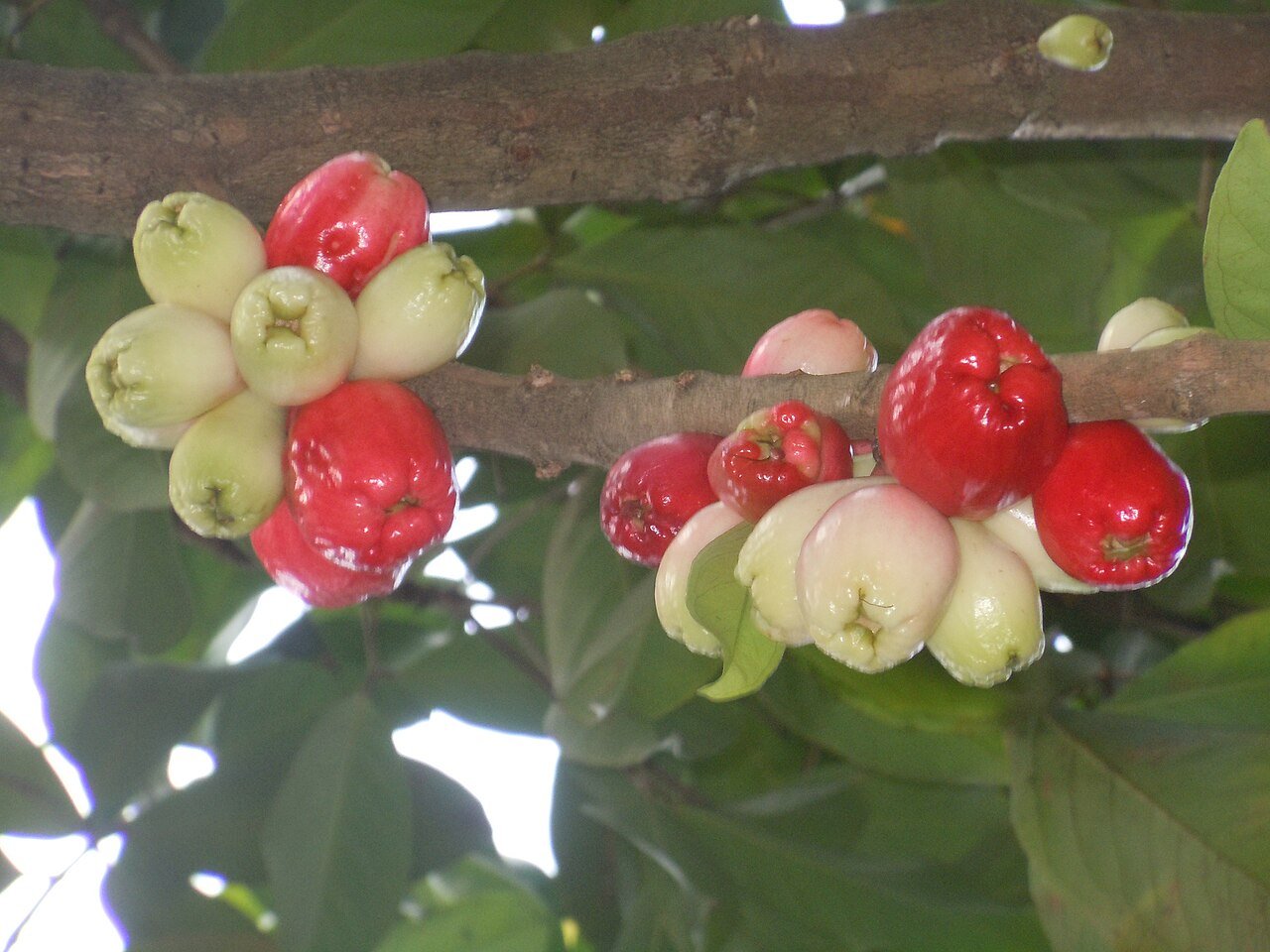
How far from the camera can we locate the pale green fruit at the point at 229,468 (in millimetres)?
827

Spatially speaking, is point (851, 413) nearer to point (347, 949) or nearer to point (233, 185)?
point (233, 185)

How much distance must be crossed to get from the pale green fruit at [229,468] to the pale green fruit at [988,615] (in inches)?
18.8

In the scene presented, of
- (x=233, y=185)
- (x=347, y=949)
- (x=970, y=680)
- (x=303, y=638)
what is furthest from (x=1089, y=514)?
(x=303, y=638)

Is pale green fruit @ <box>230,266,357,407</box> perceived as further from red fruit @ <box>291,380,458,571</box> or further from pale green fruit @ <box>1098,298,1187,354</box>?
pale green fruit @ <box>1098,298,1187,354</box>

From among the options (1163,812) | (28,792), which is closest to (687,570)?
(1163,812)

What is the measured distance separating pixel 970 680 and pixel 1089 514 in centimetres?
13

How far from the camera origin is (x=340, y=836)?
1466mm

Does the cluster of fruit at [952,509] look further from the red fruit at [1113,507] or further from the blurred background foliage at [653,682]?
the blurred background foliage at [653,682]

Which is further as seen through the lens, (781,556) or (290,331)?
(290,331)

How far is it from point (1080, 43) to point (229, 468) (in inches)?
28.6

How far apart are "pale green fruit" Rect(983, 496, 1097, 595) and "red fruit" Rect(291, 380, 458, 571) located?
15.4 inches

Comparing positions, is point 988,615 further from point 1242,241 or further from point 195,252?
point 195,252

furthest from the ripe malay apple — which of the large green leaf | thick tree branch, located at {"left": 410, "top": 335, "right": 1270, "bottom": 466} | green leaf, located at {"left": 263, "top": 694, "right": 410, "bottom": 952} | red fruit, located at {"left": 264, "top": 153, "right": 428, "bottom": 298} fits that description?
green leaf, located at {"left": 263, "top": 694, "right": 410, "bottom": 952}

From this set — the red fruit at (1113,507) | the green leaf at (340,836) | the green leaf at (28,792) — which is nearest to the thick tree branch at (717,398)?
the red fruit at (1113,507)
